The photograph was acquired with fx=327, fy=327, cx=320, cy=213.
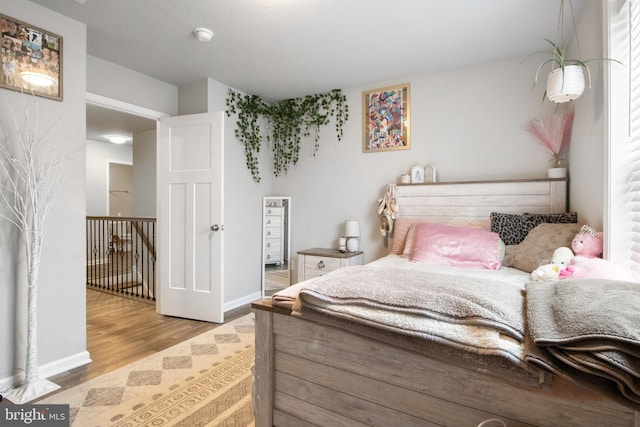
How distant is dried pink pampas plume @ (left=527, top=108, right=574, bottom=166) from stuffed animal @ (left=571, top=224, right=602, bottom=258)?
1.03 metres

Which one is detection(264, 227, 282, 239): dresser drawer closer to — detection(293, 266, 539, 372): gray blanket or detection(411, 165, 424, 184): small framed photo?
detection(411, 165, 424, 184): small framed photo

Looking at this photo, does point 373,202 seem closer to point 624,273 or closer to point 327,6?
point 327,6

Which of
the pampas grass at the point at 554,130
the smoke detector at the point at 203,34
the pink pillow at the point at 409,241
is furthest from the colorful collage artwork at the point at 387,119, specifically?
the smoke detector at the point at 203,34

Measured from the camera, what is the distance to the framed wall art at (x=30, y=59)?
2010mm

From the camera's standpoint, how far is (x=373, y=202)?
357cm

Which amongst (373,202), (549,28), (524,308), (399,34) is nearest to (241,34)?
(399,34)

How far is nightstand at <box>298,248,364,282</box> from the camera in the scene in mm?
3361

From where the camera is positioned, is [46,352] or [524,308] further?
[46,352]

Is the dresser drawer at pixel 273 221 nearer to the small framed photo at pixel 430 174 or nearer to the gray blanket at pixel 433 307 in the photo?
the small framed photo at pixel 430 174

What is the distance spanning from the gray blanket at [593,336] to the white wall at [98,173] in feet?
24.4

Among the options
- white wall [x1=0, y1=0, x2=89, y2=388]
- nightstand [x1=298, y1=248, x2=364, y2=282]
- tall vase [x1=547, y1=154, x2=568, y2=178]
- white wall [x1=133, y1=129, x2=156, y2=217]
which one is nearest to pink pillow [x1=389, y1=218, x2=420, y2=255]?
nightstand [x1=298, y1=248, x2=364, y2=282]

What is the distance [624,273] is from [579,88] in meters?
1.00

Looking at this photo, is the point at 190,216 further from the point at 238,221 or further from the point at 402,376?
the point at 402,376

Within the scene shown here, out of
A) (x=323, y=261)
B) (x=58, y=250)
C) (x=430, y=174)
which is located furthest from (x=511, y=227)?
(x=58, y=250)
